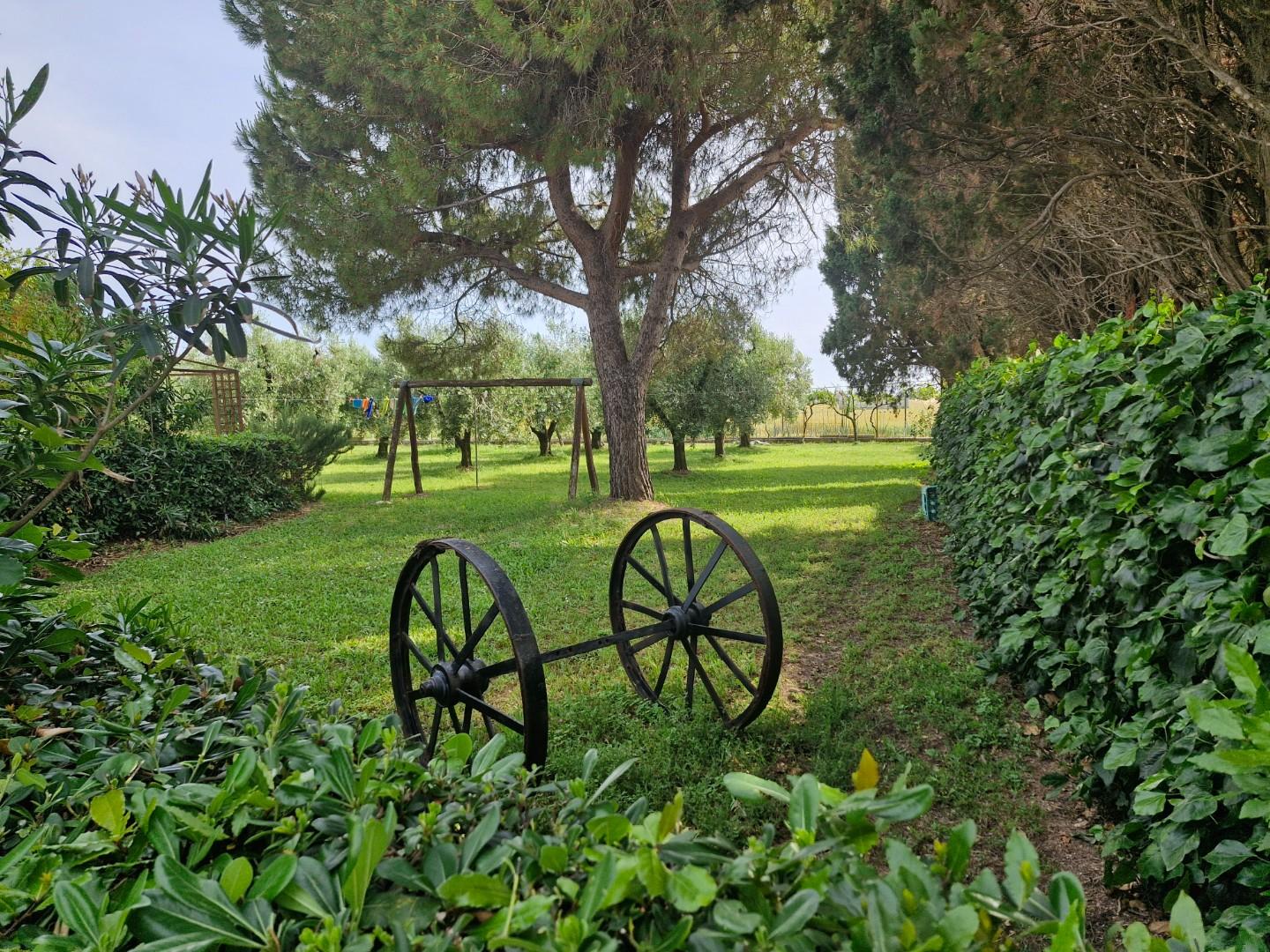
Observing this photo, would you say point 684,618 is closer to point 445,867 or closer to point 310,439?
point 445,867

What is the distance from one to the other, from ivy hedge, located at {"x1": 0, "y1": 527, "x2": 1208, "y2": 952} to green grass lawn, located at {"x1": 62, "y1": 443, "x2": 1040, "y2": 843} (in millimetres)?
1277

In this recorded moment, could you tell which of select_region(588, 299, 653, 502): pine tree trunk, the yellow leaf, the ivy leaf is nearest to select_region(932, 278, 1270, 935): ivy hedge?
the ivy leaf

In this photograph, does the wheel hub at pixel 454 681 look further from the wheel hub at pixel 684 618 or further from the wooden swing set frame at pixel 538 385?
the wooden swing set frame at pixel 538 385

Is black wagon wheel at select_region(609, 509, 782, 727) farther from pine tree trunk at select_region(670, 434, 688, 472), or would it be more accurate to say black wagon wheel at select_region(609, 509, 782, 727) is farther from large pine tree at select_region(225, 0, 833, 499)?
pine tree trunk at select_region(670, 434, 688, 472)

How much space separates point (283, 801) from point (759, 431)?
118 feet

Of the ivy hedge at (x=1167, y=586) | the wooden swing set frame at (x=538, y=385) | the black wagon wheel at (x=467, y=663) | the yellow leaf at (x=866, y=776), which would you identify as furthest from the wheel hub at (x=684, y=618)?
the wooden swing set frame at (x=538, y=385)

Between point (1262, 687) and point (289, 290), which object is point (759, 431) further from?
point (1262, 687)

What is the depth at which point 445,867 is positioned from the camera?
0.80 meters

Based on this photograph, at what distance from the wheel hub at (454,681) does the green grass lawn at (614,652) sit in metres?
0.79

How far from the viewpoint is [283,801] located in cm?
95

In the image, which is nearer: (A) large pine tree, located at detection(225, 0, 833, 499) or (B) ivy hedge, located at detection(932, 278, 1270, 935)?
(B) ivy hedge, located at detection(932, 278, 1270, 935)

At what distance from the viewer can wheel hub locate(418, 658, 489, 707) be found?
248cm

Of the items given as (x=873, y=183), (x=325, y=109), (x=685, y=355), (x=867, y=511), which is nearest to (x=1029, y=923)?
(x=873, y=183)

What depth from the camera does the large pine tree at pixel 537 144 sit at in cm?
859
